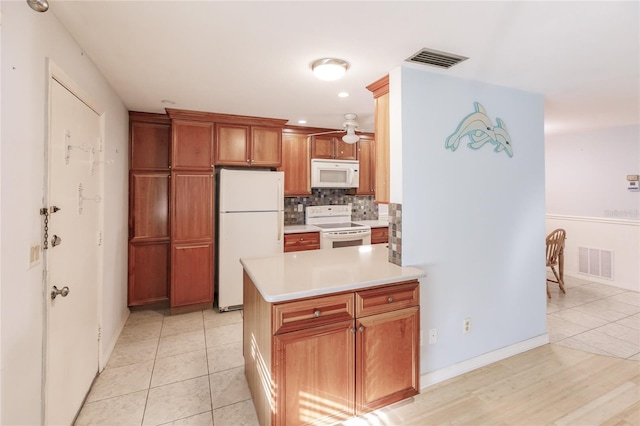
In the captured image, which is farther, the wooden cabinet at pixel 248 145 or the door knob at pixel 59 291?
the wooden cabinet at pixel 248 145

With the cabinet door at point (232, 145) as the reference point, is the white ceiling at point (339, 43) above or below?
above

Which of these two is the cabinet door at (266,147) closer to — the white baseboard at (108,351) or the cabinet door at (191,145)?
the cabinet door at (191,145)

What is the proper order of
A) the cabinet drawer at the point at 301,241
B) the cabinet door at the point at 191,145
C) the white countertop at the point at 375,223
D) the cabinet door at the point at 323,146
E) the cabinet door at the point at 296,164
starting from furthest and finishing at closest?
the white countertop at the point at 375,223 → the cabinet door at the point at 323,146 → the cabinet door at the point at 296,164 → the cabinet drawer at the point at 301,241 → the cabinet door at the point at 191,145

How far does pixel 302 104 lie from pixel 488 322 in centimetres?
266

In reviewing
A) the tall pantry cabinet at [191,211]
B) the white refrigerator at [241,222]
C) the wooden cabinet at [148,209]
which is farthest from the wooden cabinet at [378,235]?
the wooden cabinet at [148,209]

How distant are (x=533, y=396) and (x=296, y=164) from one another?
3.42 m

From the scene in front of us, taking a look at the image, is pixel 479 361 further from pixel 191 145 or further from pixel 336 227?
pixel 191 145

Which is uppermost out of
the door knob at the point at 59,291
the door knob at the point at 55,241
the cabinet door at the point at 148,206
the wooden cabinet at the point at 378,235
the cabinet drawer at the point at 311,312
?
the cabinet door at the point at 148,206

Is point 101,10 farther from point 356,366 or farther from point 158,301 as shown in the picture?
point 158,301

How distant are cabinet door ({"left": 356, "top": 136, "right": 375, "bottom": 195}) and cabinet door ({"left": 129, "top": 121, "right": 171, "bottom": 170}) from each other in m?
2.66

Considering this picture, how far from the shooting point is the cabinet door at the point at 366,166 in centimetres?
463

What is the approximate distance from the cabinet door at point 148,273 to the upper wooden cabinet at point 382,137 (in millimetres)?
2705

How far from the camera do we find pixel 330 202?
15.7 feet

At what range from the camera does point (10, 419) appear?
1180 millimetres
